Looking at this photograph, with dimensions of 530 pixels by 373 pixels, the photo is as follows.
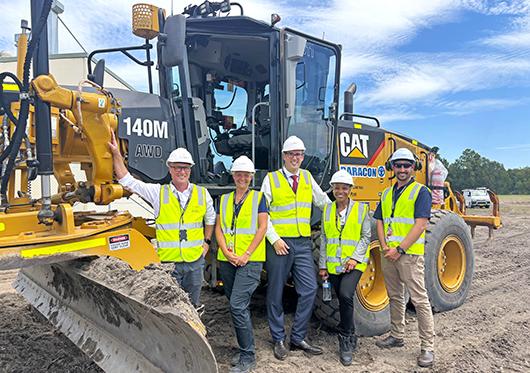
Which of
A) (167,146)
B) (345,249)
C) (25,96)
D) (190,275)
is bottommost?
(190,275)

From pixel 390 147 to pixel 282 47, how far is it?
90.0 inches

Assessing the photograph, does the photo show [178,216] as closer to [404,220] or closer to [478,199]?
[404,220]

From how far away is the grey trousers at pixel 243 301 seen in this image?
3975mm

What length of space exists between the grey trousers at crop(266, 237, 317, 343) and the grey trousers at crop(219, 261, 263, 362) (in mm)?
194

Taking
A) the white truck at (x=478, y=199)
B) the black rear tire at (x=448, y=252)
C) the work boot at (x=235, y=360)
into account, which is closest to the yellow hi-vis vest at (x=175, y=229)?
the work boot at (x=235, y=360)

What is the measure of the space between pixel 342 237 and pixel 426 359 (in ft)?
4.04

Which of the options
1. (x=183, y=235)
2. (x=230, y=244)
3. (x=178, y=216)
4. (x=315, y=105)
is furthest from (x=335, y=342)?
(x=315, y=105)

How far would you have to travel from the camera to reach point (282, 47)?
14.9 ft

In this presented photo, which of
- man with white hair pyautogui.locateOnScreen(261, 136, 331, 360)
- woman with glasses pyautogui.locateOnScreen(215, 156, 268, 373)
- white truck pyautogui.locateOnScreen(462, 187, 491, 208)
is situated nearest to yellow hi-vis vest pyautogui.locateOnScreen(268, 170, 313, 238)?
man with white hair pyautogui.locateOnScreen(261, 136, 331, 360)

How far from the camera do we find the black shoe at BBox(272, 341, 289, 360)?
Result: 4180 millimetres

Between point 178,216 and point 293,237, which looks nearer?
point 178,216

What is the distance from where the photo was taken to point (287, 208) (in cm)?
429

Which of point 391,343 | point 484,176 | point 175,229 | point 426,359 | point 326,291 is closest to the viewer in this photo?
point 175,229

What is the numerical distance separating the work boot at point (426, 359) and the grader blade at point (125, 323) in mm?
2347
